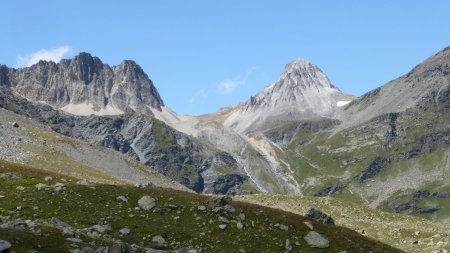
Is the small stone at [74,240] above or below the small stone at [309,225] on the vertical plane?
above

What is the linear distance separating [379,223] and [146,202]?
38672 mm

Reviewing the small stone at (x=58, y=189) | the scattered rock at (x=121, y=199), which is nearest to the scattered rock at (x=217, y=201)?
the scattered rock at (x=121, y=199)

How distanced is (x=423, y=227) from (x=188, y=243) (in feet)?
146

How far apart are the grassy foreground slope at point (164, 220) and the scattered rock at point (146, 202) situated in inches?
14.1

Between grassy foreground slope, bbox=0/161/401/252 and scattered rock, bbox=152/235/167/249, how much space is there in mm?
126

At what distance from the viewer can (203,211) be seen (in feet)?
131

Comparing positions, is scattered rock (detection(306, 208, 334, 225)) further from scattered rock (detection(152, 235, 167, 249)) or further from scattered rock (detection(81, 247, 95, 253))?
scattered rock (detection(81, 247, 95, 253))

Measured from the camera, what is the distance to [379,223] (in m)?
69.2

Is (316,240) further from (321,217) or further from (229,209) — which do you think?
(321,217)

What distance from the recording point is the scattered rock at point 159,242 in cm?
3347

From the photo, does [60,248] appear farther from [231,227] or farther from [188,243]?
[231,227]

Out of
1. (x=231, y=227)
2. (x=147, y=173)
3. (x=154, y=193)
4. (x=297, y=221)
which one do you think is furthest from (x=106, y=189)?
(x=147, y=173)

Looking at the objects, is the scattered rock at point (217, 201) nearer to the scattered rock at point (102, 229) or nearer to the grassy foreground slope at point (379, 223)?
the scattered rock at point (102, 229)

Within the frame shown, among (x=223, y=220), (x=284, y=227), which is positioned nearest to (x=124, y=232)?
(x=223, y=220)
